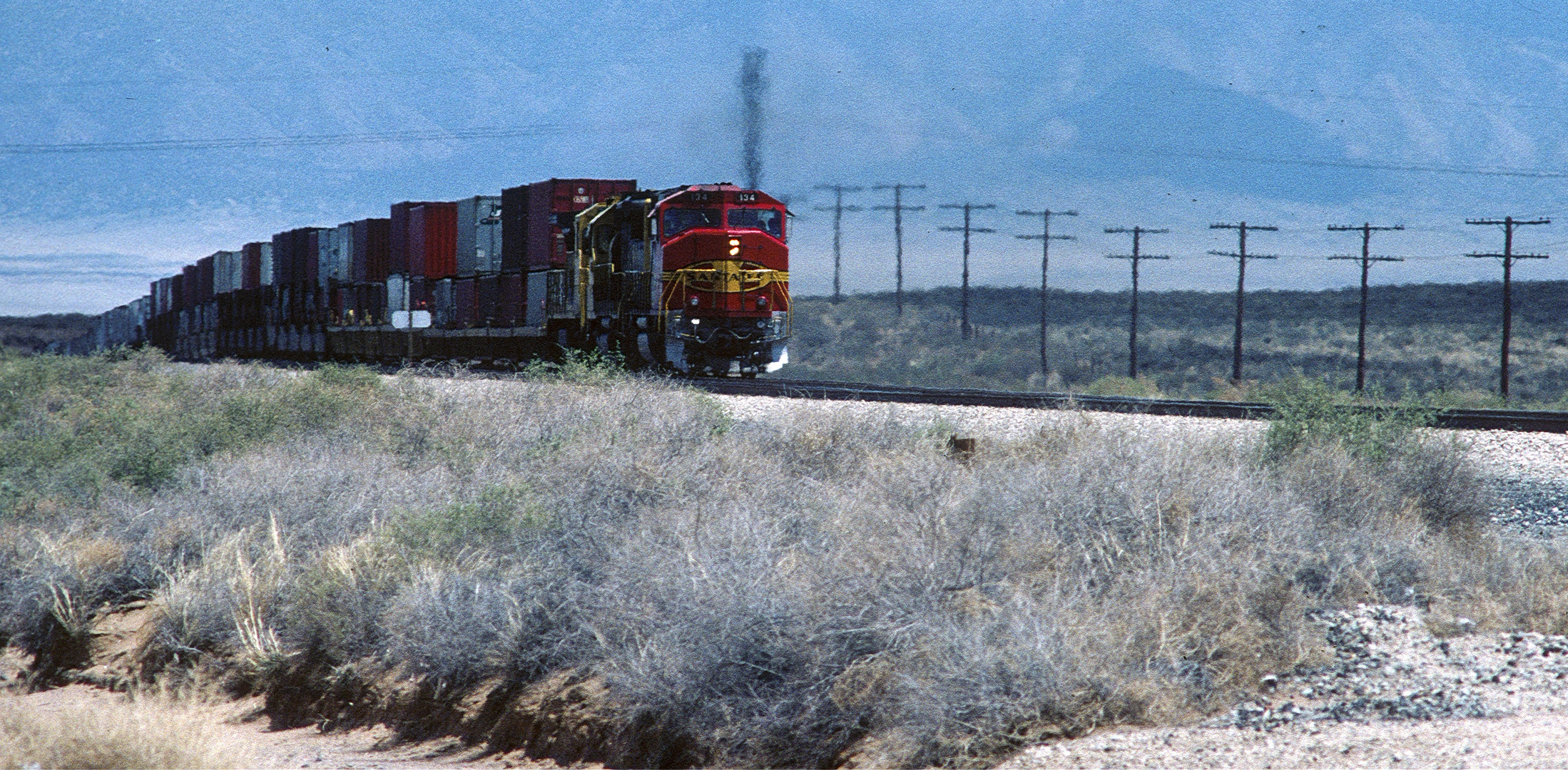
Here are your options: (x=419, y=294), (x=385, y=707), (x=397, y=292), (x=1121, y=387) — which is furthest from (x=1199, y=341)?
(x=385, y=707)

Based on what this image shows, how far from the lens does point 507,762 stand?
8.52m

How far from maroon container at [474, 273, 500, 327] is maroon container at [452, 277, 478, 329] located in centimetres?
6

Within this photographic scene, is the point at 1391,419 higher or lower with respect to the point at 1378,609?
higher

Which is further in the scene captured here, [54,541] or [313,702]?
[54,541]

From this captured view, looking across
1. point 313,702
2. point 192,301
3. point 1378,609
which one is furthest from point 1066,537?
point 192,301

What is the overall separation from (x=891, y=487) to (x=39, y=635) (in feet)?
25.5

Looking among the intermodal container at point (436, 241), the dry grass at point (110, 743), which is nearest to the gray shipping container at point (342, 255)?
the intermodal container at point (436, 241)

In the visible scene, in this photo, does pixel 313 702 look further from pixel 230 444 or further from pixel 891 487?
pixel 230 444

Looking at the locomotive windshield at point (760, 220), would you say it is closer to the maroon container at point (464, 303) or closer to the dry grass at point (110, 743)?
the maroon container at point (464, 303)

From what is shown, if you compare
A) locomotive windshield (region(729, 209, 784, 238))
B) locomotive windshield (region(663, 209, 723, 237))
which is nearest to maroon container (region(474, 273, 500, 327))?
locomotive windshield (region(663, 209, 723, 237))

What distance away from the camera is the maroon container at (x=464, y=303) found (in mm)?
30938

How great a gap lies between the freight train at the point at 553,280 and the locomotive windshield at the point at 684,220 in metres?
0.02

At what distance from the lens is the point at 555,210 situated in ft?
89.9

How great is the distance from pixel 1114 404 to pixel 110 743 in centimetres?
1348
